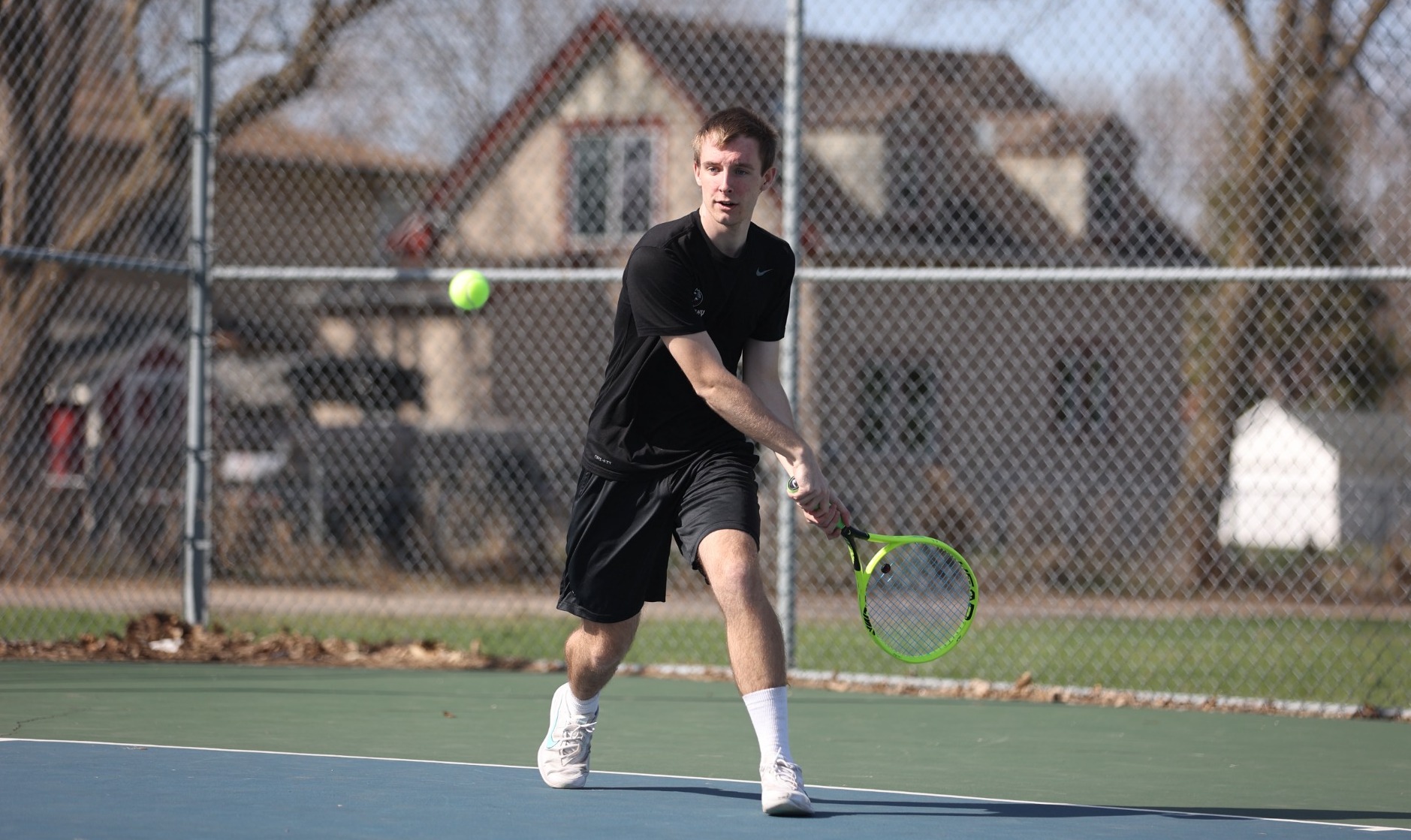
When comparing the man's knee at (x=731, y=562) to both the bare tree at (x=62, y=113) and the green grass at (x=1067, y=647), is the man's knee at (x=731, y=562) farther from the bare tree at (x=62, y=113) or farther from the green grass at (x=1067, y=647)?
the bare tree at (x=62, y=113)

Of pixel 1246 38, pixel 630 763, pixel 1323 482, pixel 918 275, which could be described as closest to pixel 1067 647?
pixel 918 275

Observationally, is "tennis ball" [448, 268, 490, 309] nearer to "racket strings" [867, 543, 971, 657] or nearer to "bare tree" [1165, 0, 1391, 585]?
"racket strings" [867, 543, 971, 657]

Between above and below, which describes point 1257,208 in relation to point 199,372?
above

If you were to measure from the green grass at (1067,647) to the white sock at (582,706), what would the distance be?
3.65 meters

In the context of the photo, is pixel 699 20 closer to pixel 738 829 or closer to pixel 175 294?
pixel 175 294

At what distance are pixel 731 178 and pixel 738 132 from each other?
0.12 metres

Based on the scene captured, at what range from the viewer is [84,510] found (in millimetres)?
12969

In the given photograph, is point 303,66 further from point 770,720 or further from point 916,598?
point 770,720

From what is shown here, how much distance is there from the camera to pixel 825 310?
1711 centimetres

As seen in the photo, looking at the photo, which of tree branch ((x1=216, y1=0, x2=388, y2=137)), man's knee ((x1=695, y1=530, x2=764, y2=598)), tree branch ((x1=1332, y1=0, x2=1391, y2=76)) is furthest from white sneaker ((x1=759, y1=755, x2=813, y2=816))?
tree branch ((x1=216, y1=0, x2=388, y2=137))

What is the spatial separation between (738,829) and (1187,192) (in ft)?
27.8

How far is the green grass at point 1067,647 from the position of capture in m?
8.77

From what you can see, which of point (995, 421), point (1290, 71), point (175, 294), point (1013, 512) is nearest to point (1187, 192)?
point (1290, 71)

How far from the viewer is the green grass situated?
8.77 metres
